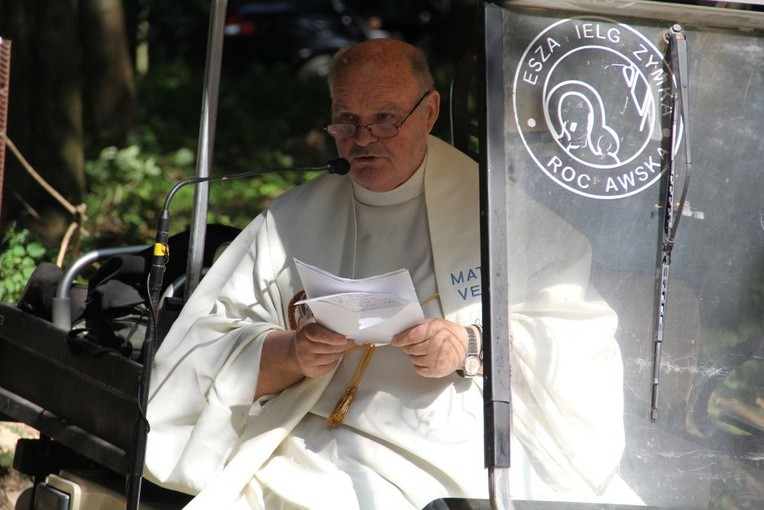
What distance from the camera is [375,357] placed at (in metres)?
3.49

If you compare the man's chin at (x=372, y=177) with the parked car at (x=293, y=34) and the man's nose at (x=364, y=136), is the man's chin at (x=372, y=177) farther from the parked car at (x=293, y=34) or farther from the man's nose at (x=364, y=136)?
the parked car at (x=293, y=34)

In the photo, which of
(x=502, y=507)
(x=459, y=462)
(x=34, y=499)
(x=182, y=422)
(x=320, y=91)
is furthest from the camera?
(x=320, y=91)

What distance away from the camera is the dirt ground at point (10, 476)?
5.44 m

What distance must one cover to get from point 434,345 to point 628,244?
2.16ft

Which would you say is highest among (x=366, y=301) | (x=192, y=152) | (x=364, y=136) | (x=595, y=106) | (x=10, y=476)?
(x=595, y=106)

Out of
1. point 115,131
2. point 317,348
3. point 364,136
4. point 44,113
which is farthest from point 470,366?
point 115,131

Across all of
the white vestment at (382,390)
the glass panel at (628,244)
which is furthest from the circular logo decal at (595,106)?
the white vestment at (382,390)

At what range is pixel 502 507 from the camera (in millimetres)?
2586

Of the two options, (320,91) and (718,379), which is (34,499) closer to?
(718,379)

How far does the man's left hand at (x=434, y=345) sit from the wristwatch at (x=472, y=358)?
0.05 ft

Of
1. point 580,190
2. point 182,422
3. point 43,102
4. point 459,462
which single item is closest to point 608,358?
Answer: point 580,190

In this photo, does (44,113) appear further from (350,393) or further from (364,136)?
(350,393)

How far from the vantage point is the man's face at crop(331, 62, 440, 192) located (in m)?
3.69

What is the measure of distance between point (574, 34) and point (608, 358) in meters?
0.76
